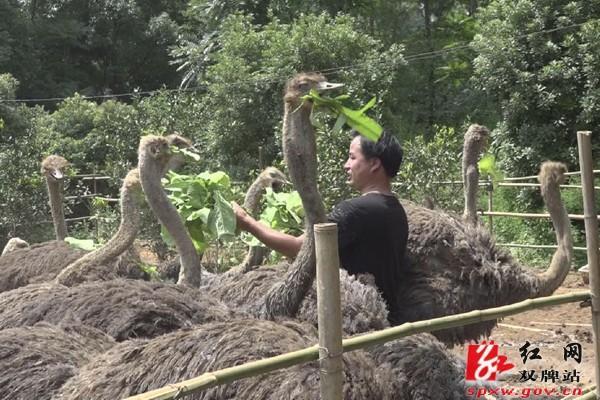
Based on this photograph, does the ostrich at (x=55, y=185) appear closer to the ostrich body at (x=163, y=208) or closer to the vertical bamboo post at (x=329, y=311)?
the ostrich body at (x=163, y=208)

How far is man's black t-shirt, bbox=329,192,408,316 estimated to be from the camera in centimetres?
372

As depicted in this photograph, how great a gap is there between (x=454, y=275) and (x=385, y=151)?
33.7 inches

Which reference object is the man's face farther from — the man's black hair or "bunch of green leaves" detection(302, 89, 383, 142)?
"bunch of green leaves" detection(302, 89, 383, 142)

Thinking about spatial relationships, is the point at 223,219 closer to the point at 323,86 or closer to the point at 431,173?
the point at 323,86

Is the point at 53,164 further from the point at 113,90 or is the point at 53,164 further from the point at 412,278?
the point at 113,90

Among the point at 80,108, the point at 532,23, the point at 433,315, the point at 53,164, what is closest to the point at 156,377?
the point at 433,315

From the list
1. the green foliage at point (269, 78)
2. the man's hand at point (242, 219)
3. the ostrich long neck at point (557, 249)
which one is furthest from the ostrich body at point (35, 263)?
Answer: the green foliage at point (269, 78)

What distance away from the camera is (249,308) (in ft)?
13.1

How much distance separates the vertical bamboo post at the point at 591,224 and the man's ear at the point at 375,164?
2.80ft

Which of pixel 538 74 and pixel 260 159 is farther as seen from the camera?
pixel 538 74

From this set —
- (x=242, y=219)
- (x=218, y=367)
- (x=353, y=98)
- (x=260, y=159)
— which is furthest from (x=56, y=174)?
(x=353, y=98)

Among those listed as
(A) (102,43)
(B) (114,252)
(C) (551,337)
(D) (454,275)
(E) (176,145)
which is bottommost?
(C) (551,337)

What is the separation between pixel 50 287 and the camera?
4.25 meters

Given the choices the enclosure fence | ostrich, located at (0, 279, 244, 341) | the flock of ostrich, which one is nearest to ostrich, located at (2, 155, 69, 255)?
the flock of ostrich
